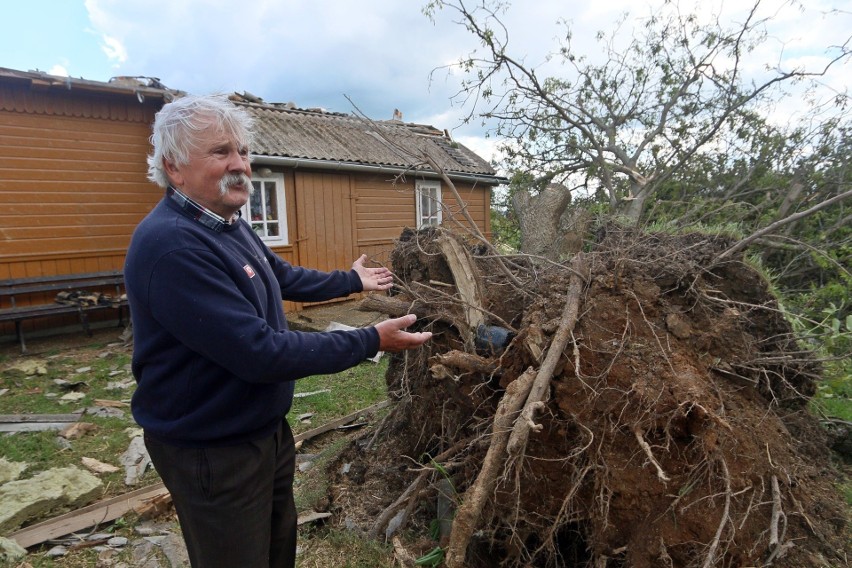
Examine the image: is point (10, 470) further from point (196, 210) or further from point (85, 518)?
point (196, 210)

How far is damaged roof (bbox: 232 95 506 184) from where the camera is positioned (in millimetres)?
8969

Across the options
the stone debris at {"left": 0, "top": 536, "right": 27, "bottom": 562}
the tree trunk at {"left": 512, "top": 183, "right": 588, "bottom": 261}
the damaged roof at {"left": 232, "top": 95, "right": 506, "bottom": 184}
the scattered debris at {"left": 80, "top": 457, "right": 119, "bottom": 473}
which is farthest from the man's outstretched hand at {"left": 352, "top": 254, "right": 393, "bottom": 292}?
the damaged roof at {"left": 232, "top": 95, "right": 506, "bottom": 184}

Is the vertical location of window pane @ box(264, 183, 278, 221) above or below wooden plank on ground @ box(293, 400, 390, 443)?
above

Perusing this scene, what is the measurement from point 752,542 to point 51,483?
440 cm

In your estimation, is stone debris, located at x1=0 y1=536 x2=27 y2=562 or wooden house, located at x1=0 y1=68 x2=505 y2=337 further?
wooden house, located at x1=0 y1=68 x2=505 y2=337

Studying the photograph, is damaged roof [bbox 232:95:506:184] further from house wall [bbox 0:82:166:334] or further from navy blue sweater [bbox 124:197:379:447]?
navy blue sweater [bbox 124:197:379:447]

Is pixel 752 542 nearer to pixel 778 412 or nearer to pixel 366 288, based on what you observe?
pixel 778 412

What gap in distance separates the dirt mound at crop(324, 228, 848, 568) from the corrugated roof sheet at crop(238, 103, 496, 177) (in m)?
5.87

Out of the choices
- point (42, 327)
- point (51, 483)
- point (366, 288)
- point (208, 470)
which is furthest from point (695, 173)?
point (42, 327)

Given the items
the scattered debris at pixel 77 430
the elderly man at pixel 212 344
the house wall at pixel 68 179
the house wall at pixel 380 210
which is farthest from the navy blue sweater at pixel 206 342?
the house wall at pixel 380 210

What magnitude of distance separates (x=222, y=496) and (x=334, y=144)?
9.39 m

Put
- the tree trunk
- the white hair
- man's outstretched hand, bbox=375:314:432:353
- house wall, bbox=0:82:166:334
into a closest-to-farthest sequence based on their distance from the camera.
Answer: the white hair → man's outstretched hand, bbox=375:314:432:353 → the tree trunk → house wall, bbox=0:82:166:334

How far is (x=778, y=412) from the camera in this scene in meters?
2.99

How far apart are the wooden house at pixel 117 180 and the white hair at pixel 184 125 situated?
4.17 meters
